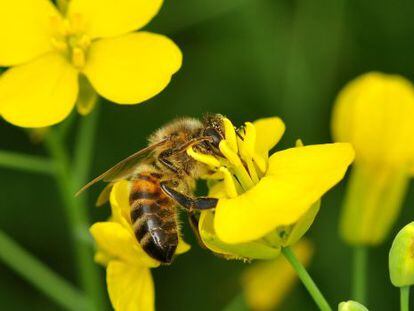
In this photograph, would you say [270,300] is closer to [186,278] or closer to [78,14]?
[186,278]

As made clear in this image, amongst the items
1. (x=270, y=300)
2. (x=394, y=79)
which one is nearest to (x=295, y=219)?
(x=394, y=79)

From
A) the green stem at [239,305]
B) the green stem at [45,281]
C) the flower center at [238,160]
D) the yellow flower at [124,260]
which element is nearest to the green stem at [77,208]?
the green stem at [45,281]

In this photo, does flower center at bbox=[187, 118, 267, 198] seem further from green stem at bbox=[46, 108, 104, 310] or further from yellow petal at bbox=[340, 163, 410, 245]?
green stem at bbox=[46, 108, 104, 310]

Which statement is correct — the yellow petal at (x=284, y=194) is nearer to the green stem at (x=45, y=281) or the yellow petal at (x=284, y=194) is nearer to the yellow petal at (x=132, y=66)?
the yellow petal at (x=132, y=66)

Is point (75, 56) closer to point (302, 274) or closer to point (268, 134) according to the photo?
point (268, 134)

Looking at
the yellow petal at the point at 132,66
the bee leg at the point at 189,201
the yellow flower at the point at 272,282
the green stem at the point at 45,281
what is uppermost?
the yellow petal at the point at 132,66

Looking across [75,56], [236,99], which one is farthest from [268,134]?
[236,99]
